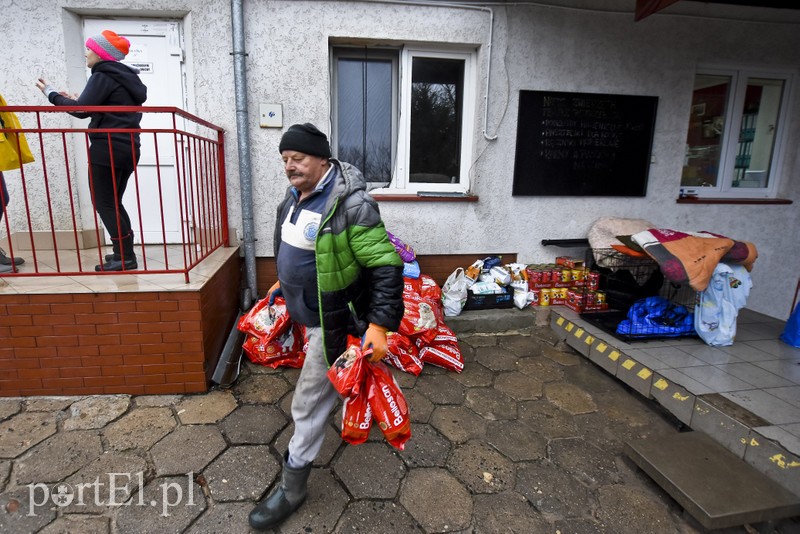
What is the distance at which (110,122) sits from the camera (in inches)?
125

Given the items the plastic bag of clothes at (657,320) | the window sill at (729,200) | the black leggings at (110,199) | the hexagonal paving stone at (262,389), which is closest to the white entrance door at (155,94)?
the black leggings at (110,199)

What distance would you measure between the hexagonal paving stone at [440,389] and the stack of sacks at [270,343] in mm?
1023

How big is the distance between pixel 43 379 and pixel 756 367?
5.22 m

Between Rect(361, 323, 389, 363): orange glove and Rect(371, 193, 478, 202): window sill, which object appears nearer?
Rect(361, 323, 389, 363): orange glove

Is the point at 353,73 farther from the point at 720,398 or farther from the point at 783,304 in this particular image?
the point at 783,304

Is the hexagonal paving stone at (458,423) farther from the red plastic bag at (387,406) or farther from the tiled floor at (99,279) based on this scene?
the tiled floor at (99,279)

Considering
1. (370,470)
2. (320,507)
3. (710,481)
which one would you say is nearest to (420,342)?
(370,470)

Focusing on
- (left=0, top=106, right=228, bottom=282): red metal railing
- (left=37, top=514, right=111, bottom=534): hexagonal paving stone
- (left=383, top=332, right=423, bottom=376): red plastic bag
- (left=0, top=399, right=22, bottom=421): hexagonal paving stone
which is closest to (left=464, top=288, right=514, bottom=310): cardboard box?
(left=383, top=332, right=423, bottom=376): red plastic bag

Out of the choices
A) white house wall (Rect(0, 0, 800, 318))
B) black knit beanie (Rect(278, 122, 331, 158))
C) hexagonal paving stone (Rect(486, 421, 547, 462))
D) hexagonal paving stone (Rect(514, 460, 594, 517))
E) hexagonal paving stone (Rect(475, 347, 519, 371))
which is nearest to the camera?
black knit beanie (Rect(278, 122, 331, 158))

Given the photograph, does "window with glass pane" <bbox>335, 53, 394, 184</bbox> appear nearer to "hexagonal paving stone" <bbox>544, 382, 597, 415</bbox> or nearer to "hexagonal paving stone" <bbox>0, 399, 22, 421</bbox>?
"hexagonal paving stone" <bbox>544, 382, 597, 415</bbox>

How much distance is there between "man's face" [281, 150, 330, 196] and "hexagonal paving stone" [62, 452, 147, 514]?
6.02ft

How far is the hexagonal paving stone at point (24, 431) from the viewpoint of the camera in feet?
8.18

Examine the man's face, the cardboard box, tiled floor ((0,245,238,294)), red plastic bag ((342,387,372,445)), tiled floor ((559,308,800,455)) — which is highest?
the man's face

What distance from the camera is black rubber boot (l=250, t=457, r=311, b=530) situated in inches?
79.3
